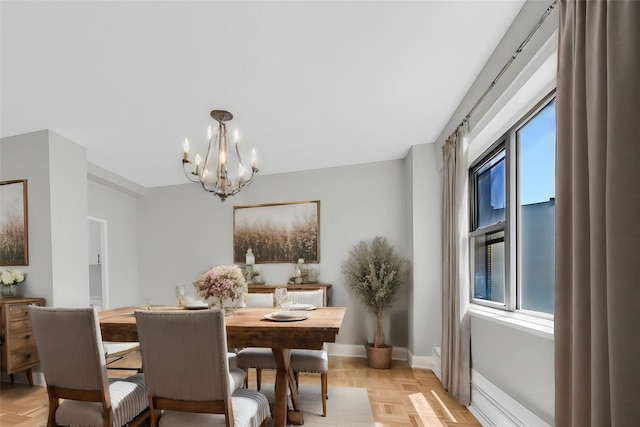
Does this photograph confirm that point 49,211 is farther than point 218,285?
Yes

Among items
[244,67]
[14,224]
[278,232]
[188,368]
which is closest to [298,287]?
[278,232]

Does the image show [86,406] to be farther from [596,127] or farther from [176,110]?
[596,127]

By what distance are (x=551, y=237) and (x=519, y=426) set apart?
1.08 meters

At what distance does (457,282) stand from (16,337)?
393 cm

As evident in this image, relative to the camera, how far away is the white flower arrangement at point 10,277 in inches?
122

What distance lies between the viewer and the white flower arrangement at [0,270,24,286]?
310cm

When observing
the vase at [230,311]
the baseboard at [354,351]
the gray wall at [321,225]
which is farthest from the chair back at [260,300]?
the baseboard at [354,351]

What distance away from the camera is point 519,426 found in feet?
5.83

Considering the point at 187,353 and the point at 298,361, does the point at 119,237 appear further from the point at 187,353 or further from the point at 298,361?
the point at 187,353

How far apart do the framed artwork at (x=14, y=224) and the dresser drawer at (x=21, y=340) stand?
2.25ft

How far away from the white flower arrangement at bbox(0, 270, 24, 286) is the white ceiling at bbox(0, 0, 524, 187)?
4.54ft

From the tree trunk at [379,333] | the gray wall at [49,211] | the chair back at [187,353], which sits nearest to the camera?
the chair back at [187,353]

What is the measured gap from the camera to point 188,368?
1462 mm

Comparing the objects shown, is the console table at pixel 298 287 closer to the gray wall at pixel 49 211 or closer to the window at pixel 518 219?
the window at pixel 518 219
